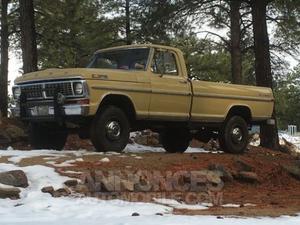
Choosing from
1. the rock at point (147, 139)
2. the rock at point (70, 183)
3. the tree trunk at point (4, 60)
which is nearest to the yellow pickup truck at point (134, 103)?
the rock at point (147, 139)

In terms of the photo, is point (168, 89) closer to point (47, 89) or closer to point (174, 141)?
point (174, 141)

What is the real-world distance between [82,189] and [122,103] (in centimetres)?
342

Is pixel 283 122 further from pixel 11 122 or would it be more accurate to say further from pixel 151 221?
pixel 151 221

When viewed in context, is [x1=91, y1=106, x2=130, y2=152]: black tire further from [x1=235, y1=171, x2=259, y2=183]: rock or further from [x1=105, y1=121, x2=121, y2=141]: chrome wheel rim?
[x1=235, y1=171, x2=259, y2=183]: rock

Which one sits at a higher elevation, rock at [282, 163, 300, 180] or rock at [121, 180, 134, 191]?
rock at [121, 180, 134, 191]

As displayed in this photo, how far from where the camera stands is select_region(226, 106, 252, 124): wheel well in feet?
48.9

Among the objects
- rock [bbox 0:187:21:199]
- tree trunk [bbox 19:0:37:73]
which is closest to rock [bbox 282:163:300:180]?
rock [bbox 0:187:21:199]

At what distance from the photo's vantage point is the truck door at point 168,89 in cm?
1299

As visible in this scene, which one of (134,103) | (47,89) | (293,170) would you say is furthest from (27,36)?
(293,170)

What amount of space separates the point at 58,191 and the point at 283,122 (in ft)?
312

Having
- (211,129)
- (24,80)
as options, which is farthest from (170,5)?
(24,80)

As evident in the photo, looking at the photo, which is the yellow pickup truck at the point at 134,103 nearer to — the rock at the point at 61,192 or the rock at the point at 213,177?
the rock at the point at 213,177

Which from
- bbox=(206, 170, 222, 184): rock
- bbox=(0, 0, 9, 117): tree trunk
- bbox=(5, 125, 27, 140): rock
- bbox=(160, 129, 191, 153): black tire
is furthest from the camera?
bbox=(0, 0, 9, 117): tree trunk

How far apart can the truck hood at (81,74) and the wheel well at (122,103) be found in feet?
1.29
